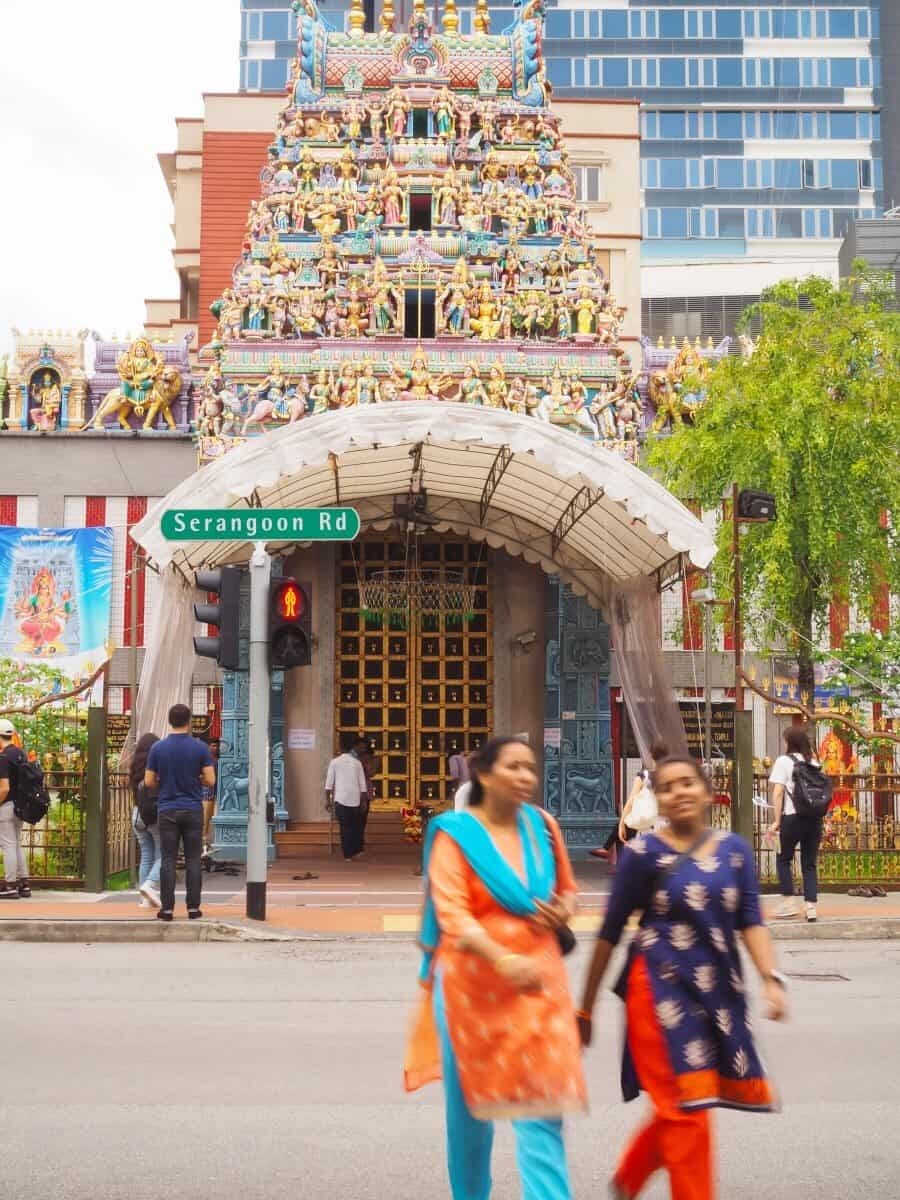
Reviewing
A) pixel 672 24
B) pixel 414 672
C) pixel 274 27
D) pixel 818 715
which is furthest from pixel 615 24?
pixel 818 715

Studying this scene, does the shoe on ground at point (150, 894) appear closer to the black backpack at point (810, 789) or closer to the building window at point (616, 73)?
the black backpack at point (810, 789)

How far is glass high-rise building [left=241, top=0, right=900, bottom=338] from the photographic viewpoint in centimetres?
8431

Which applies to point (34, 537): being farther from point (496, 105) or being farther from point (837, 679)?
point (837, 679)

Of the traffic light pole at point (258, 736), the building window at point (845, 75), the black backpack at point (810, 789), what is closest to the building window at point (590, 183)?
the traffic light pole at point (258, 736)

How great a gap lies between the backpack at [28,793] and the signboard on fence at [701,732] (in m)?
8.24

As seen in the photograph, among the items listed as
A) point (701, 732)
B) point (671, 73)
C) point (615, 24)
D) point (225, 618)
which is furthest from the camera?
point (671, 73)

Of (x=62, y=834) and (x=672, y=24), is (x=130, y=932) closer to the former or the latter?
(x=62, y=834)

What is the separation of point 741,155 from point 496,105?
6210cm

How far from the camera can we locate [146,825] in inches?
632

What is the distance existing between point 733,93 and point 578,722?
2721 inches

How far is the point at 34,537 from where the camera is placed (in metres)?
32.2

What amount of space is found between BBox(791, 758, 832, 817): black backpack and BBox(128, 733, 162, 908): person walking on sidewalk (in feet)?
19.4

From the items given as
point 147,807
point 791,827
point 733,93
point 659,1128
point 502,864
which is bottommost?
point 659,1128

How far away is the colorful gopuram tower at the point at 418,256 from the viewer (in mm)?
24938
